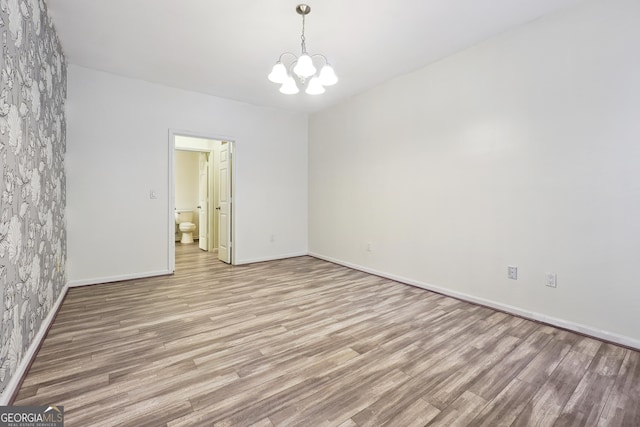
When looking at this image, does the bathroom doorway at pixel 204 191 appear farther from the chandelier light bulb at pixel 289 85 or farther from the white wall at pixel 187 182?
the chandelier light bulb at pixel 289 85

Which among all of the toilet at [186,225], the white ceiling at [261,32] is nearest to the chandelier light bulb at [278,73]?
the white ceiling at [261,32]

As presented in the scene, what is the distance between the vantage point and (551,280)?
2.49 m

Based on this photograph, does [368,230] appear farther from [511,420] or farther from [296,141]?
[511,420]

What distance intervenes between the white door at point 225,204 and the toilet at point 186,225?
2372 millimetres

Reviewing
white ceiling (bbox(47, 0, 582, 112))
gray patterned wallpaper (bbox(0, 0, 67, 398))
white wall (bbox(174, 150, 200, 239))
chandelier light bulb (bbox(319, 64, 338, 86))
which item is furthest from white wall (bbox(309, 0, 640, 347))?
white wall (bbox(174, 150, 200, 239))

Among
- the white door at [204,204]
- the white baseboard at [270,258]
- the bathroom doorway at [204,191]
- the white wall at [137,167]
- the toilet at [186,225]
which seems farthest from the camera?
the toilet at [186,225]

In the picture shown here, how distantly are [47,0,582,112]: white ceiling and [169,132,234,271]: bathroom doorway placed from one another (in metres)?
1.18

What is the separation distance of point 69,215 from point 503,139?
4901 millimetres

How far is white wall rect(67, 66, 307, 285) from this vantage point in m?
3.44

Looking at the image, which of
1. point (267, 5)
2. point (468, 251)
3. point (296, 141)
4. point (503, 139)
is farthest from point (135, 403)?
point (296, 141)

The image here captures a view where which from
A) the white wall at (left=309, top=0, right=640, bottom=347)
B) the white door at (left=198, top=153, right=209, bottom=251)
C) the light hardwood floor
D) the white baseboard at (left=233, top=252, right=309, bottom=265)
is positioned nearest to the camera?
the light hardwood floor

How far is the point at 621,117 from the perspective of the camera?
2113 mm

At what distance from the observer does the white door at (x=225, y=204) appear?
477 cm

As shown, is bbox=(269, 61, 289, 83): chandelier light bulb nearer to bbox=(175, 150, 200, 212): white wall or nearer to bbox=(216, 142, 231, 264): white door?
bbox=(216, 142, 231, 264): white door
